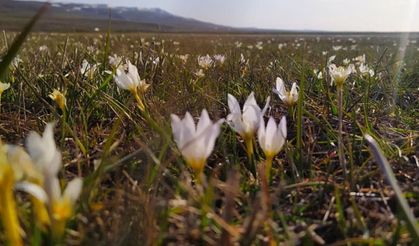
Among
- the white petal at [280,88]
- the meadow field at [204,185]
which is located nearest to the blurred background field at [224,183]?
the meadow field at [204,185]

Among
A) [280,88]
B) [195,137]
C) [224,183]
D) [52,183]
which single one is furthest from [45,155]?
[280,88]

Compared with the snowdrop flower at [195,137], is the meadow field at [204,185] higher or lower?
lower

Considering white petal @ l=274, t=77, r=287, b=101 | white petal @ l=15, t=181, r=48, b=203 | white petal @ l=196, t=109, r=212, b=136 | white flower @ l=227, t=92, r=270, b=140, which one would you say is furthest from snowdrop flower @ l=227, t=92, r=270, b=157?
white petal @ l=15, t=181, r=48, b=203

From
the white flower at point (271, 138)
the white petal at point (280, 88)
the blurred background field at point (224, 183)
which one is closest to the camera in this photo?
the blurred background field at point (224, 183)

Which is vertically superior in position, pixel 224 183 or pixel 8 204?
pixel 8 204

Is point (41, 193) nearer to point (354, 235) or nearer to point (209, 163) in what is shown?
point (354, 235)

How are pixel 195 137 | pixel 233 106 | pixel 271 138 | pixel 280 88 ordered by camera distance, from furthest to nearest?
pixel 280 88 → pixel 233 106 → pixel 271 138 → pixel 195 137

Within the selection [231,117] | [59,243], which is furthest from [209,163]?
[59,243]

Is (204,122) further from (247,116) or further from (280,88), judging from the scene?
(280,88)

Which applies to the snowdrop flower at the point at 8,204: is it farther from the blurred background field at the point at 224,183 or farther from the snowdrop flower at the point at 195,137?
the snowdrop flower at the point at 195,137

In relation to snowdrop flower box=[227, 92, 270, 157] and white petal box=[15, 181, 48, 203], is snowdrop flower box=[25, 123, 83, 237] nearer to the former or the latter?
white petal box=[15, 181, 48, 203]
